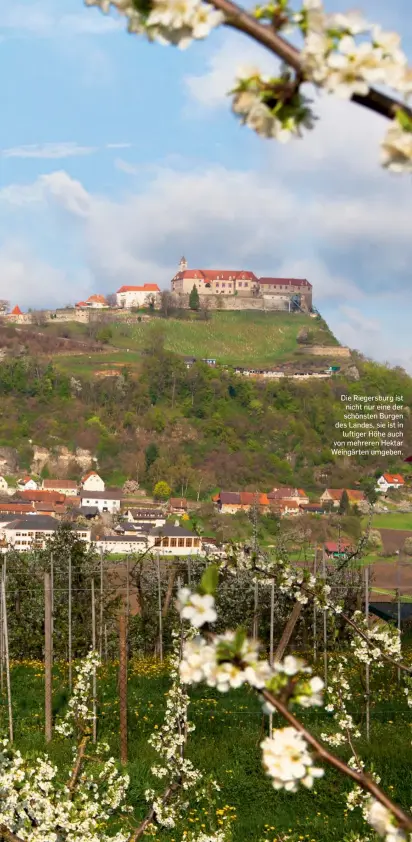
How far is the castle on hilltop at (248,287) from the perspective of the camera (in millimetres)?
144538

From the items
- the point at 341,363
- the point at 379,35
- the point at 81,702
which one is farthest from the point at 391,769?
the point at 341,363

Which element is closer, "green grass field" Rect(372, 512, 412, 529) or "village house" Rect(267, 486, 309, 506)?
"green grass field" Rect(372, 512, 412, 529)

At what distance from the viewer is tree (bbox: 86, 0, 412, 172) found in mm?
1102

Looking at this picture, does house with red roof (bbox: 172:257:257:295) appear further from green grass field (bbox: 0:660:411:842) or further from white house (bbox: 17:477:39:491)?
green grass field (bbox: 0:660:411:842)

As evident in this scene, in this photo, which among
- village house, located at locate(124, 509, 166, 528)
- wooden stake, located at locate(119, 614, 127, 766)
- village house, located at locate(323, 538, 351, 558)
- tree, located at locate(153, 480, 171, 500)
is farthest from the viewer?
tree, located at locate(153, 480, 171, 500)

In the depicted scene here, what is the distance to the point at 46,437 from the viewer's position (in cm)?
9662

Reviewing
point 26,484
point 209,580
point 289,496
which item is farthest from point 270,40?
point 26,484

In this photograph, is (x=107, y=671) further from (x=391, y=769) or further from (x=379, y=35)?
(x=379, y=35)

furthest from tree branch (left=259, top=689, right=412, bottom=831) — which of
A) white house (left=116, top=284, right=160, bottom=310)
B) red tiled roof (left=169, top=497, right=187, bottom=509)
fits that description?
white house (left=116, top=284, right=160, bottom=310)

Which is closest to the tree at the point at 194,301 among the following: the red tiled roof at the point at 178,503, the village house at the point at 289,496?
the village house at the point at 289,496

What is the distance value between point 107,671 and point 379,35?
1196cm

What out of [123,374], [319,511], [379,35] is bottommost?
[319,511]

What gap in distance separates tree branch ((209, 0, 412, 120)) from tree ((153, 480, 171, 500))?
83.7 m

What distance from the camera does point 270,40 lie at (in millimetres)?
1147
